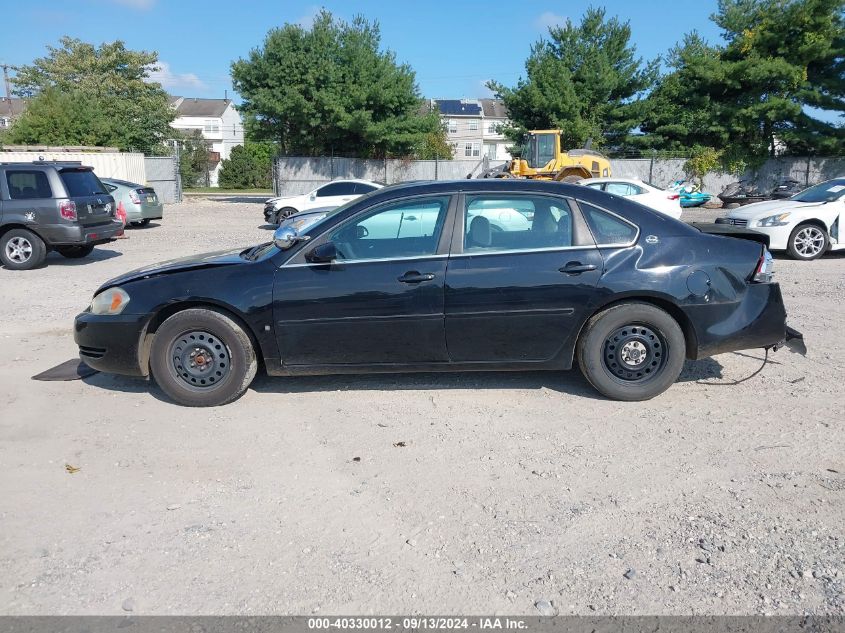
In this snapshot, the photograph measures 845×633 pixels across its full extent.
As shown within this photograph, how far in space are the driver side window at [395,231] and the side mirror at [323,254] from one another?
66 millimetres

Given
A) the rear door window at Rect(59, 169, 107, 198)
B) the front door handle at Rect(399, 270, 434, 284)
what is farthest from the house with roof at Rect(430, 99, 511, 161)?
the front door handle at Rect(399, 270, 434, 284)

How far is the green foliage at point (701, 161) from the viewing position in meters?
35.4

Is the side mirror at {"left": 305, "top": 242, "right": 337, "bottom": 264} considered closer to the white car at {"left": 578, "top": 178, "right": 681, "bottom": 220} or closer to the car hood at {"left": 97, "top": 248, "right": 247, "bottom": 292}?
the car hood at {"left": 97, "top": 248, "right": 247, "bottom": 292}

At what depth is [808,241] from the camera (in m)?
12.4

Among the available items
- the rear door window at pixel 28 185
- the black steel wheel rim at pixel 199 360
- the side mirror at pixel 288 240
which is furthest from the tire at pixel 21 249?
the side mirror at pixel 288 240

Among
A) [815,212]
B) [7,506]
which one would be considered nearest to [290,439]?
[7,506]

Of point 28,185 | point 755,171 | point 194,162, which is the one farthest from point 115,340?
point 194,162

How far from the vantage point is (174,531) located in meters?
3.62

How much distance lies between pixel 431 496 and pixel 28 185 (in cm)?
1148

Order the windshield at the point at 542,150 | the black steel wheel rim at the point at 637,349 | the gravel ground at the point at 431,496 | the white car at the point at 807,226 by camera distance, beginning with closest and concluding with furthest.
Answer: the gravel ground at the point at 431,496 → the black steel wheel rim at the point at 637,349 → the white car at the point at 807,226 → the windshield at the point at 542,150

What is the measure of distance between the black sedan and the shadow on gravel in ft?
30.4

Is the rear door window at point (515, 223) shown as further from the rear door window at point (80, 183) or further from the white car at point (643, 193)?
the white car at point (643, 193)

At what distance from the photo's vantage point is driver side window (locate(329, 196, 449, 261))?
17.2ft

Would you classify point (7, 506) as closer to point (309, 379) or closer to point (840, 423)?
point (309, 379)
